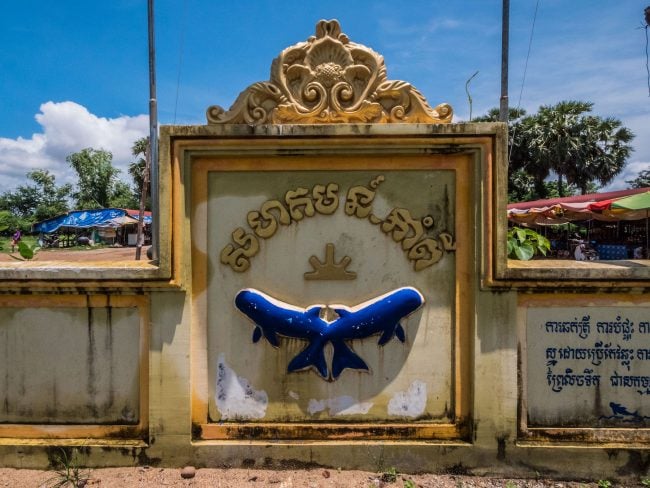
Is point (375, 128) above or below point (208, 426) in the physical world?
above

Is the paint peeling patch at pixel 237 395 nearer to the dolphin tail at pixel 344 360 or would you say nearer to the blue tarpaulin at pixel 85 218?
the dolphin tail at pixel 344 360

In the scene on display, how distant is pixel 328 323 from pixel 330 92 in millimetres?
1764

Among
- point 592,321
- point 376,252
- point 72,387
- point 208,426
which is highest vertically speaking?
point 376,252

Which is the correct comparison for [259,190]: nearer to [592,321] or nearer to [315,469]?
[315,469]

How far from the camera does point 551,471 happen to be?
3146mm

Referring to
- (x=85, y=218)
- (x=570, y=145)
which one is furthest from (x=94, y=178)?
(x=570, y=145)

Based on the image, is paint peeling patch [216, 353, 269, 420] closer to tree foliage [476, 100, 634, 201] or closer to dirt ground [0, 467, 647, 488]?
dirt ground [0, 467, 647, 488]

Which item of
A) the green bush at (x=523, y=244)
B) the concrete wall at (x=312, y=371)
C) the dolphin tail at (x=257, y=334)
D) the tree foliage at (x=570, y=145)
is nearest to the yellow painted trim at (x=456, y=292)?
the concrete wall at (x=312, y=371)

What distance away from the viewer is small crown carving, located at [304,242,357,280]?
320cm

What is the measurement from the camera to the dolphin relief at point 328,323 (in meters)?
3.16

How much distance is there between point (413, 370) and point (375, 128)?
188 cm

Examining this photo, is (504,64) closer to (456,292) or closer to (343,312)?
(456,292)

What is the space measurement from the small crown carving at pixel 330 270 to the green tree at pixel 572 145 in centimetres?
2441

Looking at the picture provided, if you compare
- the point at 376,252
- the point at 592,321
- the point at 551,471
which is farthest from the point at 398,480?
the point at 592,321
